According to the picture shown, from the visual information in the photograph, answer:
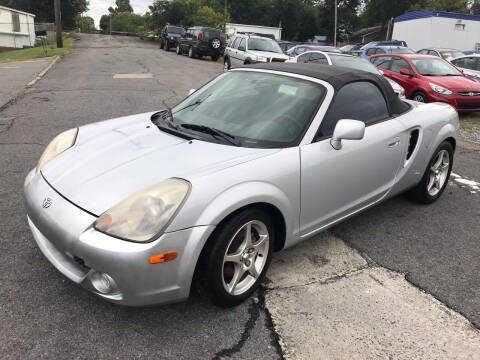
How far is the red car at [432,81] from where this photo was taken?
935cm

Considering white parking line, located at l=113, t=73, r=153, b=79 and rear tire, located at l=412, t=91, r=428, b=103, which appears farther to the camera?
white parking line, located at l=113, t=73, r=153, b=79

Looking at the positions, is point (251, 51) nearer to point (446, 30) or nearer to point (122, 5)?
point (446, 30)

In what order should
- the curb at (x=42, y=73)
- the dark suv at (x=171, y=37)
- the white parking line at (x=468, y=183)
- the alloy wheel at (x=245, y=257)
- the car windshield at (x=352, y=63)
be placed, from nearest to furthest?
1. the alloy wheel at (x=245, y=257)
2. the white parking line at (x=468, y=183)
3. the car windshield at (x=352, y=63)
4. the curb at (x=42, y=73)
5. the dark suv at (x=171, y=37)

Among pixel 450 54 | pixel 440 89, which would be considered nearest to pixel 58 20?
pixel 450 54

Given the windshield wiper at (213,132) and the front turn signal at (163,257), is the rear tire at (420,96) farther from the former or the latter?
the front turn signal at (163,257)

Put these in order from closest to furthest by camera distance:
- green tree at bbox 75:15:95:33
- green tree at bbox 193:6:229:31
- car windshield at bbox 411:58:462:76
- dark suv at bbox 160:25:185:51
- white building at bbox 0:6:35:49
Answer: car windshield at bbox 411:58:462:76 < white building at bbox 0:6:35:49 < dark suv at bbox 160:25:185:51 < green tree at bbox 193:6:229:31 < green tree at bbox 75:15:95:33

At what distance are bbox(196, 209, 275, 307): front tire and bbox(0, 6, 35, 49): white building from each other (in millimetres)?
30508

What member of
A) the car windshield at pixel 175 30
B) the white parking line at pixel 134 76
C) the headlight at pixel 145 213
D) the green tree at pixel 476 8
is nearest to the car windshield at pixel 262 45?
the white parking line at pixel 134 76

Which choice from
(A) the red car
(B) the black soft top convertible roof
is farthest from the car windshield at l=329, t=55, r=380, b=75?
(B) the black soft top convertible roof

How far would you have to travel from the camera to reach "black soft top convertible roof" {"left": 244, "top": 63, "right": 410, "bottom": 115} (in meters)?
3.34

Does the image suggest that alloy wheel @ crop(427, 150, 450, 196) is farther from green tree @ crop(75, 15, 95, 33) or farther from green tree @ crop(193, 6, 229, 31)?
green tree @ crop(75, 15, 95, 33)

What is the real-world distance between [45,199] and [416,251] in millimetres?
2884

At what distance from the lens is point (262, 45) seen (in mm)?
15930

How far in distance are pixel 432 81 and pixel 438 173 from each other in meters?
6.00
